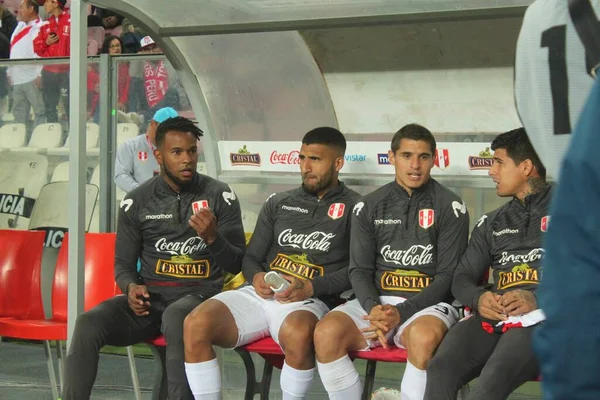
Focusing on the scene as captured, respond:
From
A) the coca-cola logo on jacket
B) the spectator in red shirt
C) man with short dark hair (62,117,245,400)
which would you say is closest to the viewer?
man with short dark hair (62,117,245,400)

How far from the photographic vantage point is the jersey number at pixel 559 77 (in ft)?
4.74

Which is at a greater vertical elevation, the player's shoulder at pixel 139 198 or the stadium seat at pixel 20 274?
the player's shoulder at pixel 139 198

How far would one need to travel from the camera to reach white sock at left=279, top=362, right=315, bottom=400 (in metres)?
4.14

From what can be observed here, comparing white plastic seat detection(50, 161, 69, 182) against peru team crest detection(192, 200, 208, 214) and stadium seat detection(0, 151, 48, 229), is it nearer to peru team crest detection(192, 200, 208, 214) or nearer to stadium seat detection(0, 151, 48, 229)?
stadium seat detection(0, 151, 48, 229)

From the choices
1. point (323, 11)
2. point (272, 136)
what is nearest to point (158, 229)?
point (272, 136)

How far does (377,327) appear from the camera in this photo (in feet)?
13.4

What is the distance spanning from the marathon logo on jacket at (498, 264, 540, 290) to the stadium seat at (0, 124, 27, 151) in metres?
4.88

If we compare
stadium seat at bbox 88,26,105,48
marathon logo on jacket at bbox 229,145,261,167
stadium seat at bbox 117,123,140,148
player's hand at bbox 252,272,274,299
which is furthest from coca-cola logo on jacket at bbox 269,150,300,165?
stadium seat at bbox 88,26,105,48

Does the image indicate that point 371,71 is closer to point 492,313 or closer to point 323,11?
point 323,11

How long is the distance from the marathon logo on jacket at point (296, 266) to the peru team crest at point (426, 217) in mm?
572

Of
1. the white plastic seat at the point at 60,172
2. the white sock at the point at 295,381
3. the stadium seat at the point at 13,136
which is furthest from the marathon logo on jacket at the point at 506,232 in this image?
the stadium seat at the point at 13,136

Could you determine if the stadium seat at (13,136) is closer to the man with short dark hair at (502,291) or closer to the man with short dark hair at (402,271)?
the man with short dark hair at (402,271)

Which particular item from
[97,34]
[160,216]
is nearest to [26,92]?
[97,34]

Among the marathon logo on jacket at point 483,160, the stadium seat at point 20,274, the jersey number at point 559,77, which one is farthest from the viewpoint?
the stadium seat at point 20,274
